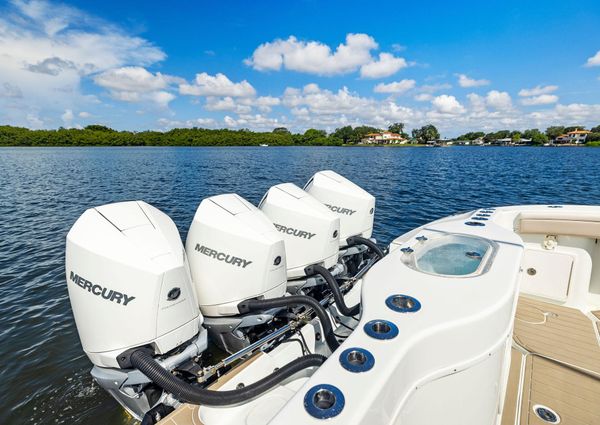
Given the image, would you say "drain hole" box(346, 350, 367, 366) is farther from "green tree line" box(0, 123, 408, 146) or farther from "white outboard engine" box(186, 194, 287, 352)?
"green tree line" box(0, 123, 408, 146)

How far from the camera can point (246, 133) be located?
89.0m

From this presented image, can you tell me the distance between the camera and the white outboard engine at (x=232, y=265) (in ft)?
8.11

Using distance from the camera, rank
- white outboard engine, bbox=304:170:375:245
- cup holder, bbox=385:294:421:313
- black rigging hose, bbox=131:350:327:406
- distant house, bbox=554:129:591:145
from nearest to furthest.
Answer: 1. cup holder, bbox=385:294:421:313
2. black rigging hose, bbox=131:350:327:406
3. white outboard engine, bbox=304:170:375:245
4. distant house, bbox=554:129:591:145

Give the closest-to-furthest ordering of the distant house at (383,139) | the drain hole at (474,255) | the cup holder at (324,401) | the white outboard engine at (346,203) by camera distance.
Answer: the cup holder at (324,401)
the drain hole at (474,255)
the white outboard engine at (346,203)
the distant house at (383,139)

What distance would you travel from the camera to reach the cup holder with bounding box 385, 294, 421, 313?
1.28m

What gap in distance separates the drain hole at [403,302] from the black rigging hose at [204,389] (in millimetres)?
744

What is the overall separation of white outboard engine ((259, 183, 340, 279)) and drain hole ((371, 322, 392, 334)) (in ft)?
6.44

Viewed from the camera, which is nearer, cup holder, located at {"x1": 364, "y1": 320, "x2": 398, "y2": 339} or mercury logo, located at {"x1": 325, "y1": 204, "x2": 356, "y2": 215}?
cup holder, located at {"x1": 364, "y1": 320, "x2": 398, "y2": 339}

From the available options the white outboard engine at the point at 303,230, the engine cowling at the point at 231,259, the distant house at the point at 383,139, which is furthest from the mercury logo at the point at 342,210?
the distant house at the point at 383,139

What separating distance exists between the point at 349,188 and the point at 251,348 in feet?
8.55

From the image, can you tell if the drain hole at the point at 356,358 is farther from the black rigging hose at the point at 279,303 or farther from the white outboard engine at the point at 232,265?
the white outboard engine at the point at 232,265

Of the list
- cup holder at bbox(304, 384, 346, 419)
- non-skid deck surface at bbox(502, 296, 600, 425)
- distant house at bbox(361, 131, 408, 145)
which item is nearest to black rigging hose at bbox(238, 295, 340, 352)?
non-skid deck surface at bbox(502, 296, 600, 425)

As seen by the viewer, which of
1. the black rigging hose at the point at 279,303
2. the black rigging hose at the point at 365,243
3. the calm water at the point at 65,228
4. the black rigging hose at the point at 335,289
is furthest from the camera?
the black rigging hose at the point at 365,243

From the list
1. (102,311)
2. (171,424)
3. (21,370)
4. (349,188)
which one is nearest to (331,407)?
(171,424)
